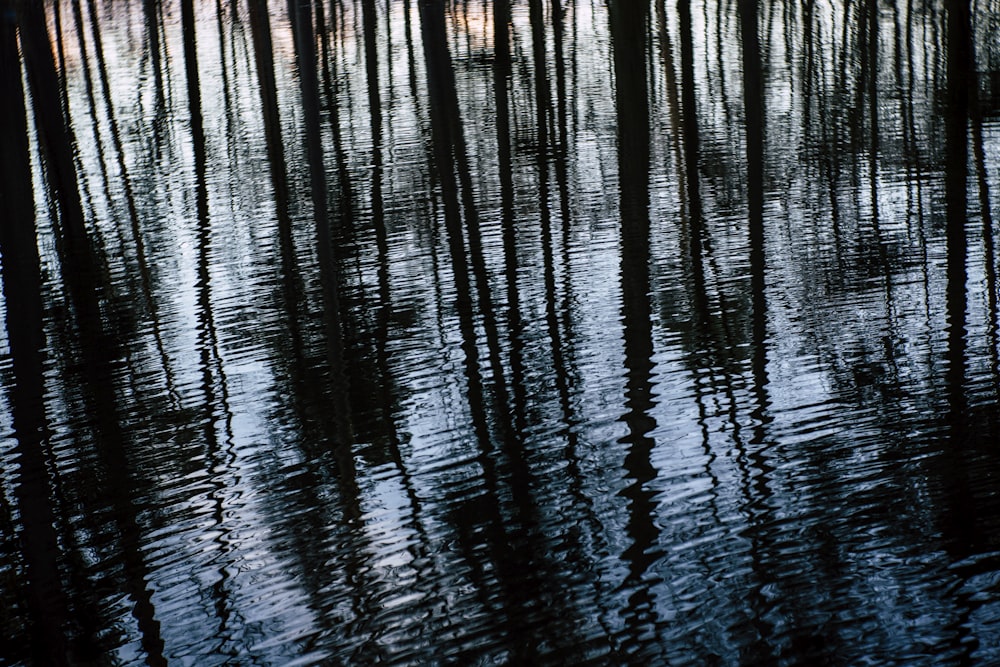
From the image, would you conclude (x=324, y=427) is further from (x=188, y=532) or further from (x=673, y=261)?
(x=673, y=261)

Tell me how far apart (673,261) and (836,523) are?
171 inches

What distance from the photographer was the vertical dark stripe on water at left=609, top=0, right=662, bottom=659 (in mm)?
4742

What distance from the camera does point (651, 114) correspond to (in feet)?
51.4

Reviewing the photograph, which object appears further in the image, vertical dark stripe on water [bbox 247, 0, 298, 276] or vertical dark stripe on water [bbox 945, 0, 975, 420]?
vertical dark stripe on water [bbox 247, 0, 298, 276]

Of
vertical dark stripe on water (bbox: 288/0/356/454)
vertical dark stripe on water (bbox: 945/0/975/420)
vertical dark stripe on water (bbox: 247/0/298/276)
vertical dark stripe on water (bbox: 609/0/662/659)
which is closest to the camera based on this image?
vertical dark stripe on water (bbox: 609/0/662/659)

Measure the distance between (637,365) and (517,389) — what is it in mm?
777

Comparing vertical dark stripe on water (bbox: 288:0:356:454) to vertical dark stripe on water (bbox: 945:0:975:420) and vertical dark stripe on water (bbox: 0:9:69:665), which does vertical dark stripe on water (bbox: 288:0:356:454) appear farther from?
vertical dark stripe on water (bbox: 945:0:975:420)

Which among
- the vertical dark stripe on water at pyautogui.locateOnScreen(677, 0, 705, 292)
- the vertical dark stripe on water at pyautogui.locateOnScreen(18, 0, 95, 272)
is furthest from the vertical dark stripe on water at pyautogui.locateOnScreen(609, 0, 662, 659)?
the vertical dark stripe on water at pyautogui.locateOnScreen(18, 0, 95, 272)

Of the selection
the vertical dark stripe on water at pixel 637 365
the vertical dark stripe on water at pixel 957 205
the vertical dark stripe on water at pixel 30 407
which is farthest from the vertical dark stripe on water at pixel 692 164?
the vertical dark stripe on water at pixel 30 407

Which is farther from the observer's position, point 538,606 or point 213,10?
point 213,10

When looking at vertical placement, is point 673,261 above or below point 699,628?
above

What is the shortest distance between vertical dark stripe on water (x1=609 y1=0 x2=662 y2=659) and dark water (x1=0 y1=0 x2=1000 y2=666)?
1.0 inches

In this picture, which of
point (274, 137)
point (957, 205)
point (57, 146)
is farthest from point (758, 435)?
point (57, 146)

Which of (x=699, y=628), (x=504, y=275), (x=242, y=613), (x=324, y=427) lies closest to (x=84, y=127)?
(x=504, y=275)
